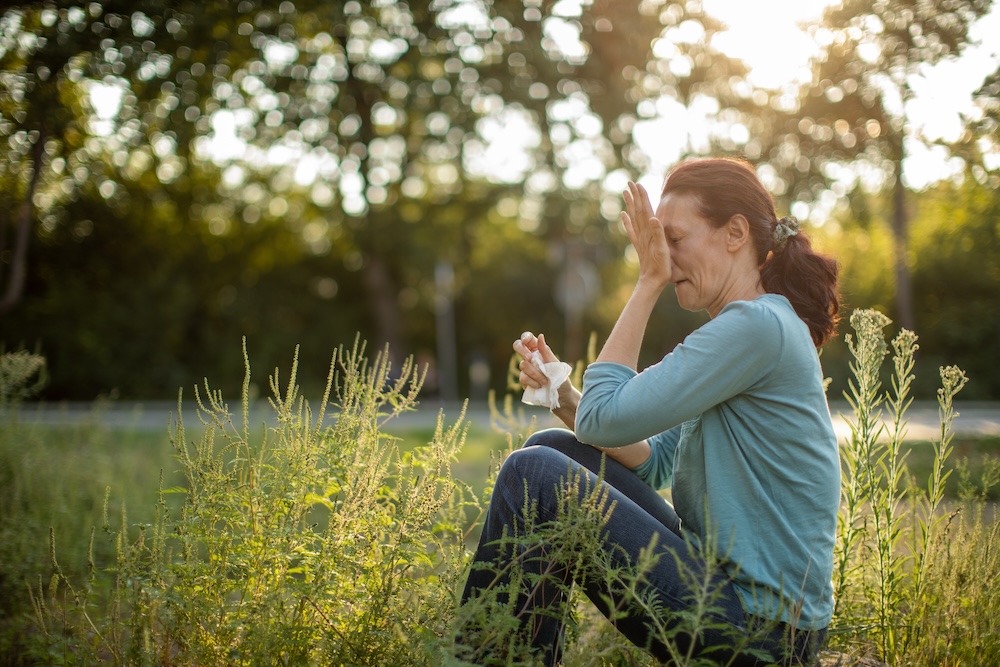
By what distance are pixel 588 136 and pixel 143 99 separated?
4877mm

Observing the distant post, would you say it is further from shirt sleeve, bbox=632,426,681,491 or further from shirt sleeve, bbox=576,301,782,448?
shirt sleeve, bbox=576,301,782,448

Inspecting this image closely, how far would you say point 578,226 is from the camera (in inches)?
654

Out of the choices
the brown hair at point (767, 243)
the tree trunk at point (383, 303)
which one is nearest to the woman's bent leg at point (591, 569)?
the brown hair at point (767, 243)

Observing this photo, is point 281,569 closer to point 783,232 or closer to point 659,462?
point 659,462

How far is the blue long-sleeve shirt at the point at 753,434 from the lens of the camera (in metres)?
2.13

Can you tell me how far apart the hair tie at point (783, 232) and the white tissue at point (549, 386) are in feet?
2.26

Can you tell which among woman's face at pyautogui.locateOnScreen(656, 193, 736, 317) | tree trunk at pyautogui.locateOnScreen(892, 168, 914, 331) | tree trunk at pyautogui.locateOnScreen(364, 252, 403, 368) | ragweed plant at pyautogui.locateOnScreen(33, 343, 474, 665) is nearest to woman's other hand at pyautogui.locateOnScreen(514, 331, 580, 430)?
ragweed plant at pyautogui.locateOnScreen(33, 343, 474, 665)

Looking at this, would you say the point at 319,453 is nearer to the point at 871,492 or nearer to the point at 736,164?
the point at 736,164

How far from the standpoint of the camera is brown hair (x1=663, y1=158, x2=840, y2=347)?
2.40m

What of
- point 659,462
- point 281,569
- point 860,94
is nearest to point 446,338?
point 860,94

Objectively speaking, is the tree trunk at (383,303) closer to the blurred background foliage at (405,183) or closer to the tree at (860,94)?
the blurred background foliage at (405,183)

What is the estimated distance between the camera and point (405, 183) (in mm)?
18859

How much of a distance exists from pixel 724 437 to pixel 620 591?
491 millimetres

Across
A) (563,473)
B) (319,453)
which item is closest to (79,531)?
(319,453)
